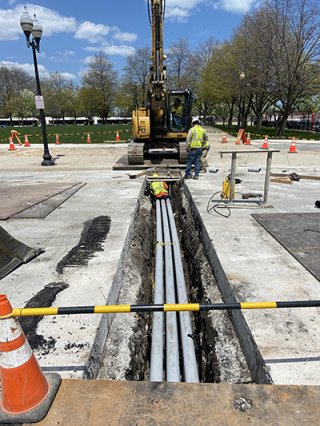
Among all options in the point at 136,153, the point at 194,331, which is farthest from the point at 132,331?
the point at 136,153

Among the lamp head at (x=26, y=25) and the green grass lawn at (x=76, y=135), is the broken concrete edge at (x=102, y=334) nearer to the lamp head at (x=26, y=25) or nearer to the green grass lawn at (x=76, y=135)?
the lamp head at (x=26, y=25)

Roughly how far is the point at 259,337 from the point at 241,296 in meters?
0.61

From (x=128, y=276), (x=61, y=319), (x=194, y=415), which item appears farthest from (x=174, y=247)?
(x=194, y=415)

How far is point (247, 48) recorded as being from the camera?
2823cm

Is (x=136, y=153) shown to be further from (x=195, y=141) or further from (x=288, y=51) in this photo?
(x=288, y=51)

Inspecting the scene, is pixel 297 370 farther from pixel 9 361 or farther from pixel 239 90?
pixel 239 90

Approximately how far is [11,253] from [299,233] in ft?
14.0

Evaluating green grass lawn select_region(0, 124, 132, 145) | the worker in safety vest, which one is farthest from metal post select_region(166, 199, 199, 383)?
green grass lawn select_region(0, 124, 132, 145)

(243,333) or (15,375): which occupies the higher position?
(15,375)

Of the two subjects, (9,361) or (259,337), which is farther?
(259,337)

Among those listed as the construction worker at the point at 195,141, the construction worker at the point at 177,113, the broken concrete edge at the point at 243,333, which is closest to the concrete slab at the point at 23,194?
the construction worker at the point at 195,141

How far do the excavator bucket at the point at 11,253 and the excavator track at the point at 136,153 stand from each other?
7.92 m

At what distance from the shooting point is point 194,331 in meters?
4.01

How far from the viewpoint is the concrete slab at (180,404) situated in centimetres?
193
